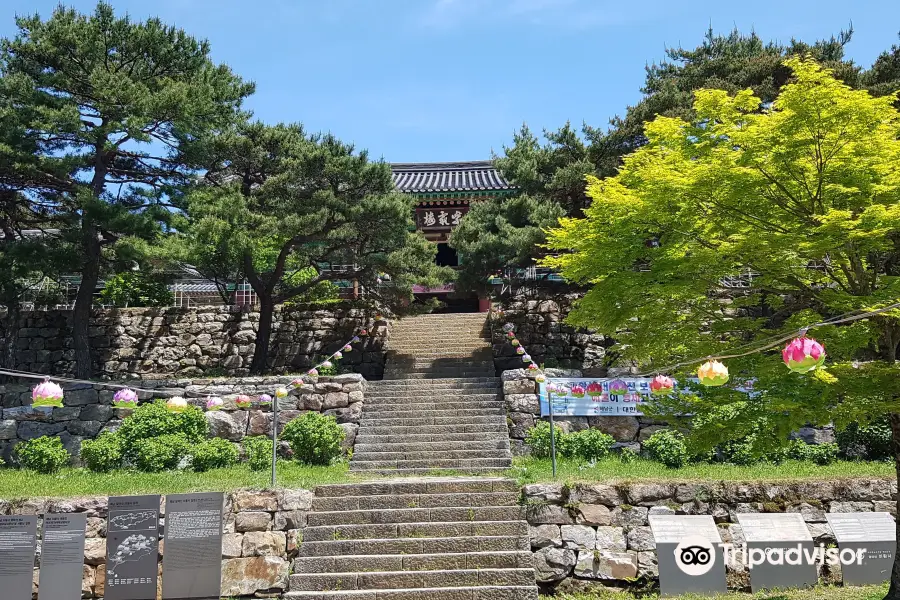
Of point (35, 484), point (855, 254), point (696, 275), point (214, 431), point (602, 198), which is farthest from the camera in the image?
point (214, 431)

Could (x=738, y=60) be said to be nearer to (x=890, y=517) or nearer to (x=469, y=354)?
(x=469, y=354)

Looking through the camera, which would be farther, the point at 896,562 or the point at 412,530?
the point at 412,530

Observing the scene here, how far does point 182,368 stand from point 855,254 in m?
16.4

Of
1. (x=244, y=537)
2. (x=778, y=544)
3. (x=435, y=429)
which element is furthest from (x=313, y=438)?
(x=778, y=544)

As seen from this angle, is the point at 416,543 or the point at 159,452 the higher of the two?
the point at 159,452

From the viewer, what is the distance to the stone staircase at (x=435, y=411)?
14.1 m

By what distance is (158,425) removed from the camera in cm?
1430

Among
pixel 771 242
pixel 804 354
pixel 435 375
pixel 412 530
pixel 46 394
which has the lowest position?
pixel 412 530

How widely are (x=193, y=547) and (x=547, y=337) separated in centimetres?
1098

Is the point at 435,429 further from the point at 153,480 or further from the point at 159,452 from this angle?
the point at 153,480

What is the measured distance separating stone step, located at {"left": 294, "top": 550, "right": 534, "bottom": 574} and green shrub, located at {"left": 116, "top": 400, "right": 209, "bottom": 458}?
5.17 metres

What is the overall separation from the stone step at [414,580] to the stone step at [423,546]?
0.47 metres

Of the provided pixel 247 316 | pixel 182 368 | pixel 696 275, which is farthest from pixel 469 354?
pixel 696 275

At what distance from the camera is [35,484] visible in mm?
12492
